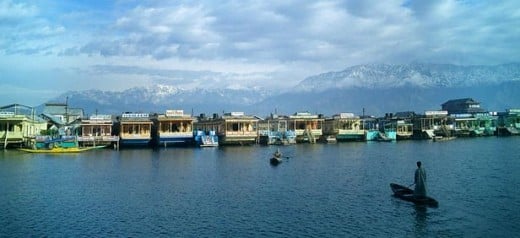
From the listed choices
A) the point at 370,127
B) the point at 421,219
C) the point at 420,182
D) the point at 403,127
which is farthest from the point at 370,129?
the point at 421,219

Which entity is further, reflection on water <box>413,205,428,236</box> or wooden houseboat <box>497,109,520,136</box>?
wooden houseboat <box>497,109,520,136</box>

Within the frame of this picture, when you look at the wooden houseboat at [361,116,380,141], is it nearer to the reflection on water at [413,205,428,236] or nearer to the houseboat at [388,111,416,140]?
the houseboat at [388,111,416,140]

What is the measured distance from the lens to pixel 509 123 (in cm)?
12094

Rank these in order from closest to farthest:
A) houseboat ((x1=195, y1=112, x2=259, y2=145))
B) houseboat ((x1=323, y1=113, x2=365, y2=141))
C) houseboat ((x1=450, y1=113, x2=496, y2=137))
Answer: houseboat ((x1=195, y1=112, x2=259, y2=145))
houseboat ((x1=323, y1=113, x2=365, y2=141))
houseboat ((x1=450, y1=113, x2=496, y2=137))

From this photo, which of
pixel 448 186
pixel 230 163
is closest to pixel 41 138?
pixel 230 163

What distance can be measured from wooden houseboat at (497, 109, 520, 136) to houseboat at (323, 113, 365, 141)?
41.5 m

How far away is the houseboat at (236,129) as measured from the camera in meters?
87.1

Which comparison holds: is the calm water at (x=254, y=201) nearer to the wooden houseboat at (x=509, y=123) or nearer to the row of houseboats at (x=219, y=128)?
the row of houseboats at (x=219, y=128)

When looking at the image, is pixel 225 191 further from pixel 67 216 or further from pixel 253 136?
pixel 253 136

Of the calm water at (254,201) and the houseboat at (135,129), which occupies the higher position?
the houseboat at (135,129)

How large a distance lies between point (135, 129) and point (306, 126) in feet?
120

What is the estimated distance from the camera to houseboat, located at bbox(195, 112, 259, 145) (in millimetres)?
87062

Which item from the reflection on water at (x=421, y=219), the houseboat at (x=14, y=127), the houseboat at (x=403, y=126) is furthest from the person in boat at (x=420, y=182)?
the houseboat at (x=403, y=126)

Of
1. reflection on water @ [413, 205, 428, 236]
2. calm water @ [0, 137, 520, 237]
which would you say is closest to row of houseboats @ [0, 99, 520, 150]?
calm water @ [0, 137, 520, 237]
